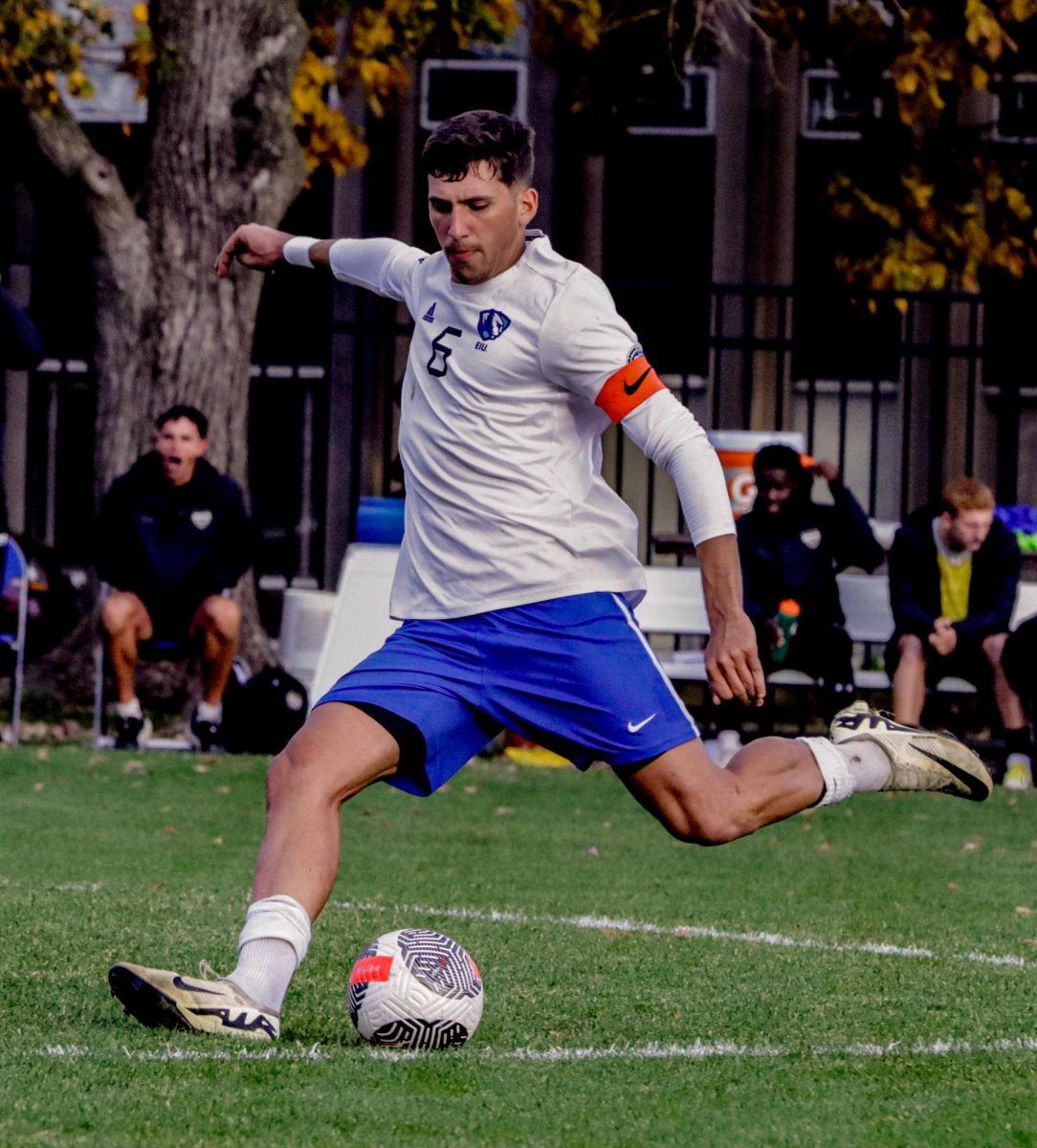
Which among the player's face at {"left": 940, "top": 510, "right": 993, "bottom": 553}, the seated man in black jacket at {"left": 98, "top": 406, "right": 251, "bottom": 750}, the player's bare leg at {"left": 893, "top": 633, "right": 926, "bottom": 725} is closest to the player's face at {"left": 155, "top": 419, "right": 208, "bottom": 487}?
the seated man in black jacket at {"left": 98, "top": 406, "right": 251, "bottom": 750}

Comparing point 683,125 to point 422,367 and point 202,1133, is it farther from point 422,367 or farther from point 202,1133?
point 202,1133

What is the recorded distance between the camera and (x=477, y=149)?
5.04 metres

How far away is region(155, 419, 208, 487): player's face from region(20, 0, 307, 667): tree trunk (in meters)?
1.40

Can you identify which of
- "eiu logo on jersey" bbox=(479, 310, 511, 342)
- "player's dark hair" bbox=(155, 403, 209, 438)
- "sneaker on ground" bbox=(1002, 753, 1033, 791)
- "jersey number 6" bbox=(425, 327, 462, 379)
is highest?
"eiu logo on jersey" bbox=(479, 310, 511, 342)

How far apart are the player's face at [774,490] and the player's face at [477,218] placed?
21.8 ft

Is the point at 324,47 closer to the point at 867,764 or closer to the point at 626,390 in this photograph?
the point at 867,764

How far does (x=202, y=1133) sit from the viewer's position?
3.88 m

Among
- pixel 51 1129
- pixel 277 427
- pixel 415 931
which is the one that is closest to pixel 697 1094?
pixel 415 931

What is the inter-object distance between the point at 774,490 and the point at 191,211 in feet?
13.5

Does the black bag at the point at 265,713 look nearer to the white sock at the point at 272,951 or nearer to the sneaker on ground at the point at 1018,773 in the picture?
the sneaker on ground at the point at 1018,773

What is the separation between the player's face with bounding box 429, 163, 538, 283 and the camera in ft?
16.6

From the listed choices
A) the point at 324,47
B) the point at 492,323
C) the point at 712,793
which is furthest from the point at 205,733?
the point at 492,323

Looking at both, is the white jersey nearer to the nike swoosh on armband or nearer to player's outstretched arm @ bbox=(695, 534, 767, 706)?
the nike swoosh on armband

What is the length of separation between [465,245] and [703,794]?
4.64ft
